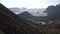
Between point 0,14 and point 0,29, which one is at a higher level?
point 0,14

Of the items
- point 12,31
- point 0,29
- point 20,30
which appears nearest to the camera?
point 0,29

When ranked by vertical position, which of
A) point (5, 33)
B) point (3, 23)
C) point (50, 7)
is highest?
point (50, 7)

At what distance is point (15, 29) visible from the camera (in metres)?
10.7

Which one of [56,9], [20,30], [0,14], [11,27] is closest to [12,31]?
[11,27]

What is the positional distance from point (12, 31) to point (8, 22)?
844 mm

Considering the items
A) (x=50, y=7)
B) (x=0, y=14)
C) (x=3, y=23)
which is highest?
(x=50, y=7)

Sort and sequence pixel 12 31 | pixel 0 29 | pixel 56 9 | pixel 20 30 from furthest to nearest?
pixel 56 9 → pixel 20 30 → pixel 12 31 → pixel 0 29

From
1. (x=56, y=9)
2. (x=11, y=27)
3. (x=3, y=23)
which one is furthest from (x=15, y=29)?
(x=56, y=9)

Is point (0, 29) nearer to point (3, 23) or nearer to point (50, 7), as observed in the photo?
point (3, 23)

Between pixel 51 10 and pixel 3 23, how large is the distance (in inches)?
1733

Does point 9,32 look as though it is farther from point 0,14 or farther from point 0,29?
point 0,14

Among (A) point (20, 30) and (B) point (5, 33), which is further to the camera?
(A) point (20, 30)

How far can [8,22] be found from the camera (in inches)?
420

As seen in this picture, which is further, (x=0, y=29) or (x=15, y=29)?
(x=15, y=29)
